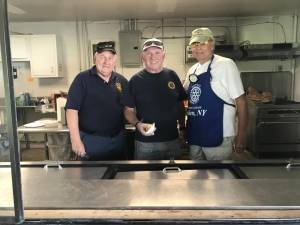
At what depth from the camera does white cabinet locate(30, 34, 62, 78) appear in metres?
4.47

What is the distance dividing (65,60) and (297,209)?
14.3ft

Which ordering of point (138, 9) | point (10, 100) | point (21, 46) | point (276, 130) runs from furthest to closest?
point (21, 46), point (138, 9), point (276, 130), point (10, 100)

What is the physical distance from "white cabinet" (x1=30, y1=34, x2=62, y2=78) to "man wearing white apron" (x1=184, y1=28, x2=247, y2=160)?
304cm

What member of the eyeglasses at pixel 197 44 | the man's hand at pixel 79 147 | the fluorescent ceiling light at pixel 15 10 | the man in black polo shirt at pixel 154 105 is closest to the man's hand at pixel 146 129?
the man in black polo shirt at pixel 154 105

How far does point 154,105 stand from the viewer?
1.99m

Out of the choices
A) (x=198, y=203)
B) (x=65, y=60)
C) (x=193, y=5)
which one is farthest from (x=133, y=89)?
(x=65, y=60)

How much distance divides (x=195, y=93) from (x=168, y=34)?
2.92 metres

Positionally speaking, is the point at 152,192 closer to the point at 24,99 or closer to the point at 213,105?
the point at 213,105

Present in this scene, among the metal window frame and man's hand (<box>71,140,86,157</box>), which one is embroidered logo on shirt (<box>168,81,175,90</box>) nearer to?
man's hand (<box>71,140,86,157</box>)

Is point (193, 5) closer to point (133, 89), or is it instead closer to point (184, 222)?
point (133, 89)

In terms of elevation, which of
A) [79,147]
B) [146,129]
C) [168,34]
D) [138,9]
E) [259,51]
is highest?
[138,9]

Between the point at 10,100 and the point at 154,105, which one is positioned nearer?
the point at 10,100

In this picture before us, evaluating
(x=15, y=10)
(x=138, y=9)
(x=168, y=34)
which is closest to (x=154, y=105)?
(x=138, y=9)

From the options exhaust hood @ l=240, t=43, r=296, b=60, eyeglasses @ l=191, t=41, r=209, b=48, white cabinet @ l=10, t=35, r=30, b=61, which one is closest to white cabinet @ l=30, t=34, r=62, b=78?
white cabinet @ l=10, t=35, r=30, b=61
